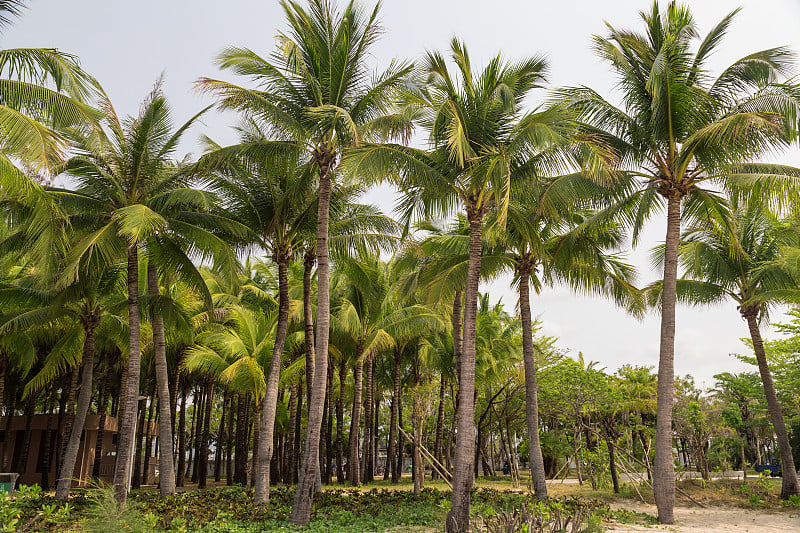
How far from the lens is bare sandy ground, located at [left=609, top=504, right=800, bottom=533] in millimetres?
12150

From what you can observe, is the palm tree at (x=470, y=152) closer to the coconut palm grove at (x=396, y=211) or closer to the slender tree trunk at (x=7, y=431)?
the coconut palm grove at (x=396, y=211)

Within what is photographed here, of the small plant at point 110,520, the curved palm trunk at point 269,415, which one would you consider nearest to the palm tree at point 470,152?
the curved palm trunk at point 269,415

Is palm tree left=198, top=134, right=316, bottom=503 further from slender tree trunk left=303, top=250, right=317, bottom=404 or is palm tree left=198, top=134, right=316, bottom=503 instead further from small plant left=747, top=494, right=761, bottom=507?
small plant left=747, top=494, right=761, bottom=507

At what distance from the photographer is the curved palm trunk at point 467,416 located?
10375mm

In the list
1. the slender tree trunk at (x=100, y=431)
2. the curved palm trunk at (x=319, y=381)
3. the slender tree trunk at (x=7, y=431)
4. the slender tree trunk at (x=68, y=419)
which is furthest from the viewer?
the slender tree trunk at (x=7, y=431)

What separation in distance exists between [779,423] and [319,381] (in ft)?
47.8

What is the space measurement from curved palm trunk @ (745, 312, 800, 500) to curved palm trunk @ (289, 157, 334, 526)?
14.0 metres

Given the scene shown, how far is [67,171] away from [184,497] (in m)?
8.57

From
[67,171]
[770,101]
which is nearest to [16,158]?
[67,171]

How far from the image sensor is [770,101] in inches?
480

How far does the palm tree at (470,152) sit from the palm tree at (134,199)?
4.94 metres

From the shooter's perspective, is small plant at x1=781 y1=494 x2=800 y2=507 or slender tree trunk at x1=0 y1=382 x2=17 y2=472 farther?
slender tree trunk at x1=0 y1=382 x2=17 y2=472

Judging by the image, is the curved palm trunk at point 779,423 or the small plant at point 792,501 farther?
the curved palm trunk at point 779,423

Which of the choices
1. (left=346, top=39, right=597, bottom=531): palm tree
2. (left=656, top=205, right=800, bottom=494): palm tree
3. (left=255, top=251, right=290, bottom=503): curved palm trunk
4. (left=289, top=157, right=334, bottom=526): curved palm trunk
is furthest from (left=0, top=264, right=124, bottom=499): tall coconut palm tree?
(left=656, top=205, right=800, bottom=494): palm tree
